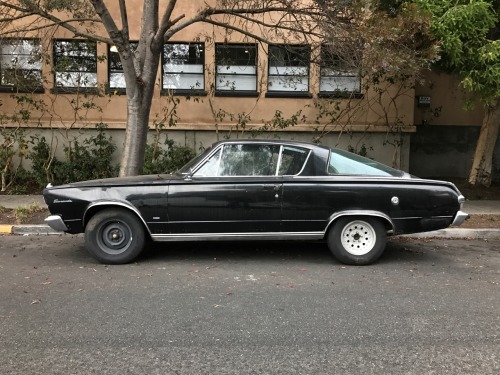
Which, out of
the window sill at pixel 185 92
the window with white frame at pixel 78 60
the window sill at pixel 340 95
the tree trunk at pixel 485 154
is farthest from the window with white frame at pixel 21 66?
the tree trunk at pixel 485 154

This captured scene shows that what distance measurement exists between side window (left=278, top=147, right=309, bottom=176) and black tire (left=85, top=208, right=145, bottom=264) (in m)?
1.95

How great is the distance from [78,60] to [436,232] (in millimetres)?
9533

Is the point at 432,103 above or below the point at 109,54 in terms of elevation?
below

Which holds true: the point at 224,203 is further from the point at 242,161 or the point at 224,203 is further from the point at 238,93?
the point at 238,93

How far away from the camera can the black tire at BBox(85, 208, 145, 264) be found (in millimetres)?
6168

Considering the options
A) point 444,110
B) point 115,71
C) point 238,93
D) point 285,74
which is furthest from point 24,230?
point 444,110

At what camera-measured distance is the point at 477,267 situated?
6363mm

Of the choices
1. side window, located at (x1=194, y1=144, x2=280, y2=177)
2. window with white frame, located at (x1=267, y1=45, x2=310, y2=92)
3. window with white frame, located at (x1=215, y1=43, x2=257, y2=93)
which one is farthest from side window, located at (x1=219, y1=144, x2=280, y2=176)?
window with white frame, located at (x1=215, y1=43, x2=257, y2=93)

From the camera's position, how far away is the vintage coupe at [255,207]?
6.11 meters

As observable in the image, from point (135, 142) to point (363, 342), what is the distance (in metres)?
6.11

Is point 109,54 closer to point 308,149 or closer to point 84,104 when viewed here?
point 84,104

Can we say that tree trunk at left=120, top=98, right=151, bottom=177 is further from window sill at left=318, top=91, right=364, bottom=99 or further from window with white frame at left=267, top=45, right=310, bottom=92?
window sill at left=318, top=91, right=364, bottom=99

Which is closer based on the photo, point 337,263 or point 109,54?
point 337,263

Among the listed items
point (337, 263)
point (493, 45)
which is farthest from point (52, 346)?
point (493, 45)
